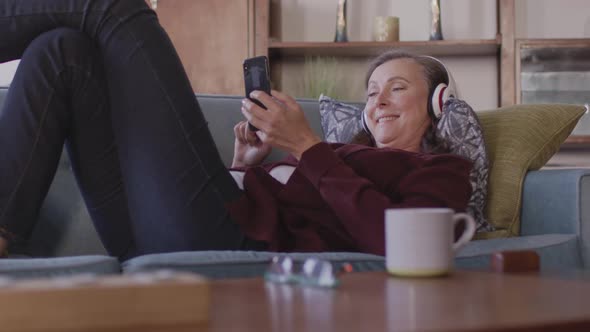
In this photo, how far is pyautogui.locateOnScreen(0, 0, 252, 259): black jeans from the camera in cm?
151

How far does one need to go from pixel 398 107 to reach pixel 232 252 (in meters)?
0.61

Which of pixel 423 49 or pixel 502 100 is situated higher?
pixel 423 49

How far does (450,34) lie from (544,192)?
2.11m

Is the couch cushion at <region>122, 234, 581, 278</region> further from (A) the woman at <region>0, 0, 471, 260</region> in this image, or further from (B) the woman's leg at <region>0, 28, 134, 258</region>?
(B) the woman's leg at <region>0, 28, 134, 258</region>

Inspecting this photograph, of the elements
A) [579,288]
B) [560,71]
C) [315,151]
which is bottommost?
[579,288]

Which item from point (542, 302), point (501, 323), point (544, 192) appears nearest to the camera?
point (501, 323)

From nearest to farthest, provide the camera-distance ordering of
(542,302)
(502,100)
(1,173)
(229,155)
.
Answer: (542,302) < (1,173) < (229,155) < (502,100)

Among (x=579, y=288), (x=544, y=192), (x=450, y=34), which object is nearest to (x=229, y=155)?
(x=544, y=192)

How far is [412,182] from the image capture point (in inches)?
59.7

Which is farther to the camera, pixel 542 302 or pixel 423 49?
pixel 423 49

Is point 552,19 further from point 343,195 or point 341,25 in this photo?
point 343,195

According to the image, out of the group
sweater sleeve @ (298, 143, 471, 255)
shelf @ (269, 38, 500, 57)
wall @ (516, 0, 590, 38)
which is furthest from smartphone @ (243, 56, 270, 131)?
wall @ (516, 0, 590, 38)

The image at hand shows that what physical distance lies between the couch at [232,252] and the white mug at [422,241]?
24 centimetres

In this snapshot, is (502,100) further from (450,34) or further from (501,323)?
(501,323)
